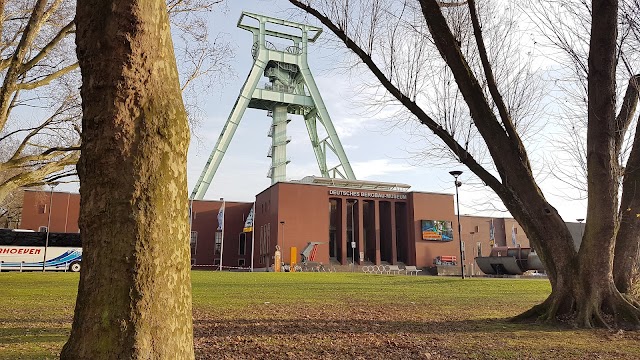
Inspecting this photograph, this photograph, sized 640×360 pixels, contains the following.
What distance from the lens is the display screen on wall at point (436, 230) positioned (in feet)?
171

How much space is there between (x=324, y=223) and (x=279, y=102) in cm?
1644

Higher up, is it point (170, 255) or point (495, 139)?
point (495, 139)

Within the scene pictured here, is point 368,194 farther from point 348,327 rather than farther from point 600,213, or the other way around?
point 348,327

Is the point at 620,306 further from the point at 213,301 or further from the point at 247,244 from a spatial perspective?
the point at 247,244

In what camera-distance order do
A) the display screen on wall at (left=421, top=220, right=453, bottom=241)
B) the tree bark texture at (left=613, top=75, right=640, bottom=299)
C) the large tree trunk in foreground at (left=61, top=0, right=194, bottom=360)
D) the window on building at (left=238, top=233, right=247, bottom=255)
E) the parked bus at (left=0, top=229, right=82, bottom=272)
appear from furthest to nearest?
the window on building at (left=238, top=233, right=247, bottom=255) → the display screen on wall at (left=421, top=220, right=453, bottom=241) → the parked bus at (left=0, top=229, right=82, bottom=272) → the tree bark texture at (left=613, top=75, right=640, bottom=299) → the large tree trunk in foreground at (left=61, top=0, right=194, bottom=360)

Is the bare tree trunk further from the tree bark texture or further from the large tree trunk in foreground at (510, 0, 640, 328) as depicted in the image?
the large tree trunk in foreground at (510, 0, 640, 328)

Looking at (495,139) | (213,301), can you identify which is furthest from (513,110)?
(213,301)

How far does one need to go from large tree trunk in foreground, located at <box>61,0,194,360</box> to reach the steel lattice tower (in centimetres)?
5118

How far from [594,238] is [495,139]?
6.76 ft

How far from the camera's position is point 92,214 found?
2428mm

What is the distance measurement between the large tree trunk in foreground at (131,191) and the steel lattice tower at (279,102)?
51.2 m

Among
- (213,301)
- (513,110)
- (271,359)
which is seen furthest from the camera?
(213,301)

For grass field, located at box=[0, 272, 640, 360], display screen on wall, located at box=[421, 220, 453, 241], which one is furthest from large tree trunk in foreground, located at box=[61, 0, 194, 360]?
display screen on wall, located at box=[421, 220, 453, 241]

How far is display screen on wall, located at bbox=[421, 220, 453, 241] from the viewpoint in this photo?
52031 mm
